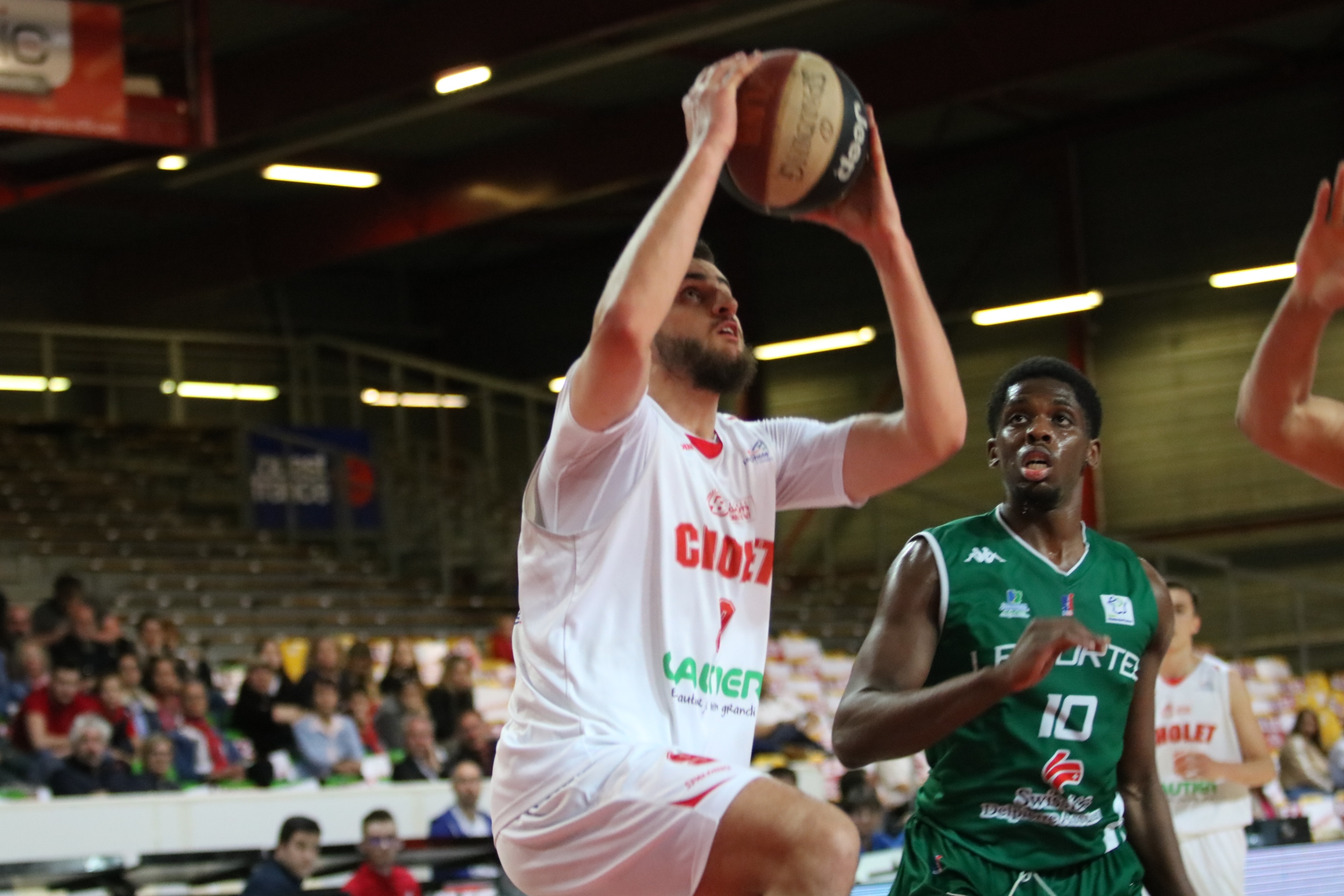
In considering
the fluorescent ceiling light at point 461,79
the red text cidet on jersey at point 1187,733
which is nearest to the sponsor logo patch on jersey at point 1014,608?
the red text cidet on jersey at point 1187,733

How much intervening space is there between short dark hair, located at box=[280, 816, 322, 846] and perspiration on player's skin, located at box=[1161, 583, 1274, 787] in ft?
13.1


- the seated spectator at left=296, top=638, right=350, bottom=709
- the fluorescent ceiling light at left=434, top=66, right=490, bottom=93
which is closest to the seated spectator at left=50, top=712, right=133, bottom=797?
the seated spectator at left=296, top=638, right=350, bottom=709

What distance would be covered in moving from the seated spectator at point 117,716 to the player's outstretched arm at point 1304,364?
862cm

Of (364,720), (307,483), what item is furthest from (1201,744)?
(307,483)

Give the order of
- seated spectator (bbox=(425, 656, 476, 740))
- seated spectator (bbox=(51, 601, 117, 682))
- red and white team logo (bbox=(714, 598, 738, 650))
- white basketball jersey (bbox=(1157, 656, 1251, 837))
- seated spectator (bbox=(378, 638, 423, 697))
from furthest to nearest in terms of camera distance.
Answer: seated spectator (bbox=(378, 638, 423, 697)) → seated spectator (bbox=(425, 656, 476, 740)) → seated spectator (bbox=(51, 601, 117, 682)) → white basketball jersey (bbox=(1157, 656, 1251, 837)) → red and white team logo (bbox=(714, 598, 738, 650))

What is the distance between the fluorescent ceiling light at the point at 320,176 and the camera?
66.0 feet

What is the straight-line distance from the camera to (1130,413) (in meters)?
21.8

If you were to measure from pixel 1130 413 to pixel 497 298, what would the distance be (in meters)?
9.97

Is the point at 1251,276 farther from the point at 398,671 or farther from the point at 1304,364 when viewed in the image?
the point at 1304,364

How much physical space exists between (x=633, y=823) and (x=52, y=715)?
27.6ft

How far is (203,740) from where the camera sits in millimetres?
11438

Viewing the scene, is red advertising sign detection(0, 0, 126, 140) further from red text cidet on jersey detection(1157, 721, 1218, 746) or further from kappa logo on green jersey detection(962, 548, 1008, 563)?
kappa logo on green jersey detection(962, 548, 1008, 563)

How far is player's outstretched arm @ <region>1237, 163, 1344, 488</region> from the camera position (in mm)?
3250

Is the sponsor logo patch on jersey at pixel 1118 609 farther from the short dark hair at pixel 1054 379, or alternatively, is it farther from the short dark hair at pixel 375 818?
the short dark hair at pixel 375 818
